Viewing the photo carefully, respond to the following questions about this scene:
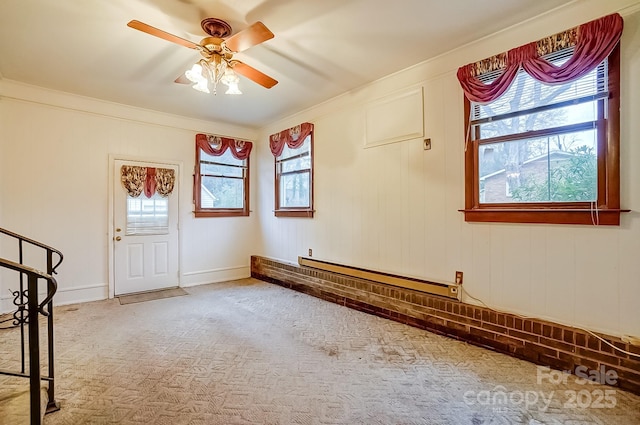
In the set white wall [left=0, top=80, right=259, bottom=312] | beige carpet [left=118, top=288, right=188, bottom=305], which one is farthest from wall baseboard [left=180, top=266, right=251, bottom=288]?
beige carpet [left=118, top=288, right=188, bottom=305]

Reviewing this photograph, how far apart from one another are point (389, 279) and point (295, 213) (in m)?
2.09

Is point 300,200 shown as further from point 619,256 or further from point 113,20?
point 619,256

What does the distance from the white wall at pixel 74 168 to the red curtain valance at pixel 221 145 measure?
19 cm

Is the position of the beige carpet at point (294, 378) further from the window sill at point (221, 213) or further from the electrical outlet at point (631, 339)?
the window sill at point (221, 213)

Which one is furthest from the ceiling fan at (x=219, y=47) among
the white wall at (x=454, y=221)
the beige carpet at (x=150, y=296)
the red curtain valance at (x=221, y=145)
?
the beige carpet at (x=150, y=296)

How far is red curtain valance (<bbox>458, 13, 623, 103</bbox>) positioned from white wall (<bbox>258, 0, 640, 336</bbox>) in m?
0.11

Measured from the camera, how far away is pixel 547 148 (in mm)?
2629

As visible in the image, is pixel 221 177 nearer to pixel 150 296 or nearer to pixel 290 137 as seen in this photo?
pixel 290 137

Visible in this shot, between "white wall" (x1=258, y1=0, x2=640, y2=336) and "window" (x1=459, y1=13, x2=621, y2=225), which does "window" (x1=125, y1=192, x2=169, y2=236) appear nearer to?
"white wall" (x1=258, y1=0, x2=640, y2=336)

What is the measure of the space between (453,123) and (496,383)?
2.37 meters

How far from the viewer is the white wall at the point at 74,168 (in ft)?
13.0

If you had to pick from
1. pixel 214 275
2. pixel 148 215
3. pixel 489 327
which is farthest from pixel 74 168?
pixel 489 327

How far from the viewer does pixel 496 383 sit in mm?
2328

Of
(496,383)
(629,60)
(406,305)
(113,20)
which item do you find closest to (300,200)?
(406,305)
